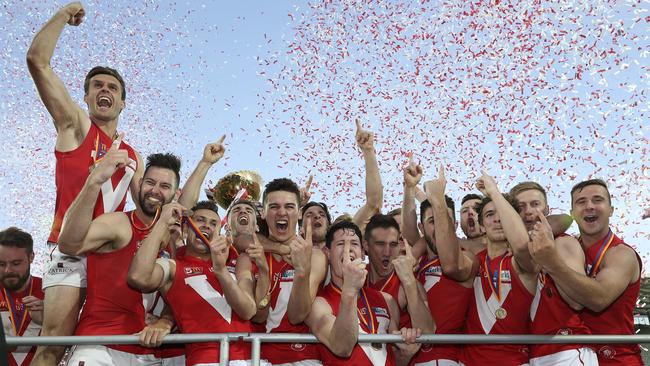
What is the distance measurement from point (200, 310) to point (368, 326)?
4.18ft

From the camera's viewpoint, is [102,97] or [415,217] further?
[415,217]

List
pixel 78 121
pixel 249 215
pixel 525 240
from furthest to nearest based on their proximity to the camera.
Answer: pixel 249 215
pixel 78 121
pixel 525 240

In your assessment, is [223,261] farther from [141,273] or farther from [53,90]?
[53,90]

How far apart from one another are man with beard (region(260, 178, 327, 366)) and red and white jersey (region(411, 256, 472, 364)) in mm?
910

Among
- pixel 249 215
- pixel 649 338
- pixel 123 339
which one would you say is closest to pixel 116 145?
pixel 123 339

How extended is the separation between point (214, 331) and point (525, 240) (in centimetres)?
237

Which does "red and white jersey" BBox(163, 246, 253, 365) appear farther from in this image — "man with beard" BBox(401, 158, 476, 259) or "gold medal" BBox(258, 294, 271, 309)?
"man with beard" BBox(401, 158, 476, 259)

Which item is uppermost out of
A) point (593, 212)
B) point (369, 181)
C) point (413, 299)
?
point (369, 181)

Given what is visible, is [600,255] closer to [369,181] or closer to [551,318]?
[551,318]

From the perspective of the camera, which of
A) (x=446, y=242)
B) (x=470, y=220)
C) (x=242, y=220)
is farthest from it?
(x=470, y=220)

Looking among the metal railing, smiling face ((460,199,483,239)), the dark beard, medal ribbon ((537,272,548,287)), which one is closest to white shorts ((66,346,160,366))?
the metal railing

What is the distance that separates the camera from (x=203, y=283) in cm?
478

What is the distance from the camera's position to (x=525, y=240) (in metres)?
4.55

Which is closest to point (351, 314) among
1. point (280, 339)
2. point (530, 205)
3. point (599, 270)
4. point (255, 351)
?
point (280, 339)
